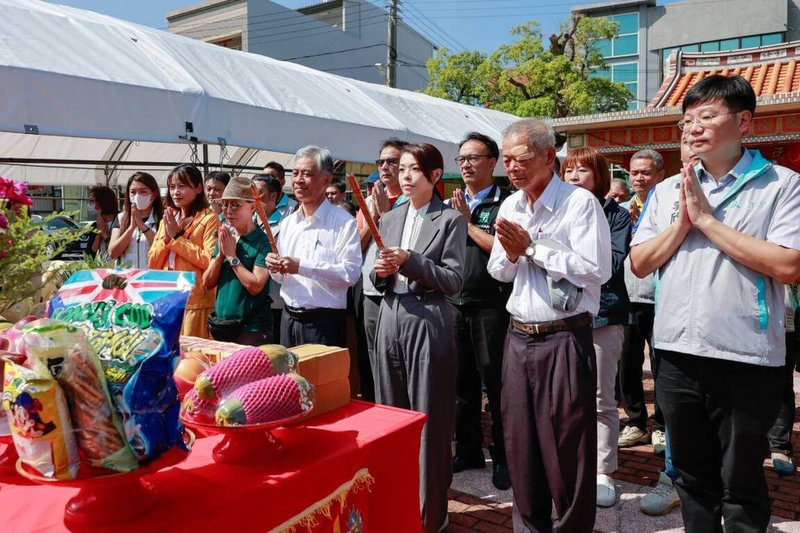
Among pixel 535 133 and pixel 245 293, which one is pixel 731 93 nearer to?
pixel 535 133

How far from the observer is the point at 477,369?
11.6 feet

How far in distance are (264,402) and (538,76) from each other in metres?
21.5

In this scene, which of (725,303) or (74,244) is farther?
(74,244)

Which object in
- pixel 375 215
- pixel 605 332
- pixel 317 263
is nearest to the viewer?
pixel 317 263

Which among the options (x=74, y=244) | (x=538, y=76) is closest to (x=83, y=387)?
(x=74, y=244)

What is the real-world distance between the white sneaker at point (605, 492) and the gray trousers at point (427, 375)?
897 millimetres

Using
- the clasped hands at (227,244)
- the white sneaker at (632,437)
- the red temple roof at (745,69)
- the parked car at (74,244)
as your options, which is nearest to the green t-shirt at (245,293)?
the clasped hands at (227,244)

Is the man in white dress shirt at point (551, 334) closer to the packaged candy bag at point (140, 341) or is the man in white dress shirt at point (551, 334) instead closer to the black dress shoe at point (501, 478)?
Result: the black dress shoe at point (501, 478)

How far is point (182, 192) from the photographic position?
3506 mm

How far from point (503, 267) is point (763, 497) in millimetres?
1158

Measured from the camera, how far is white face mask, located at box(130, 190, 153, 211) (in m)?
3.74

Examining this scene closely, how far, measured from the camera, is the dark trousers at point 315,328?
3012 mm

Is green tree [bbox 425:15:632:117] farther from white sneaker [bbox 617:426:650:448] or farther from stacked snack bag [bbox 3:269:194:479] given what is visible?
stacked snack bag [bbox 3:269:194:479]

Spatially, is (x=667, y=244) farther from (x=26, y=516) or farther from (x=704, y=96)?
(x=26, y=516)
